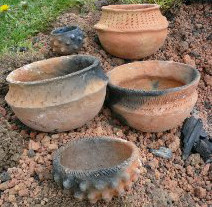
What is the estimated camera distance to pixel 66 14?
4406 millimetres

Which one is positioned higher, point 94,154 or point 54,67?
point 54,67

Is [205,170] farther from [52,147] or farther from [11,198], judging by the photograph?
[11,198]

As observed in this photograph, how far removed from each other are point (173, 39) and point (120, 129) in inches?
63.3

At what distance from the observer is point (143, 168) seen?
292 cm

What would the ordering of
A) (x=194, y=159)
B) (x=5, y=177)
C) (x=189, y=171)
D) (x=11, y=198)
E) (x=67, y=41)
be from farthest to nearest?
(x=67, y=41) → (x=194, y=159) → (x=189, y=171) → (x=5, y=177) → (x=11, y=198)

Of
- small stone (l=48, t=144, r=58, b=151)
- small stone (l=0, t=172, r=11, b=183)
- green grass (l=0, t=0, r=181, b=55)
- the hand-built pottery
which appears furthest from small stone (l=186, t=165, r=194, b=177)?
green grass (l=0, t=0, r=181, b=55)

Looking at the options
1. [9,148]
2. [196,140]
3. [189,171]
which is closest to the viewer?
[9,148]

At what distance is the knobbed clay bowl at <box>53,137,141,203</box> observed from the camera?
2.29 m

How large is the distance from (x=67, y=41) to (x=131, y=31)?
0.62m

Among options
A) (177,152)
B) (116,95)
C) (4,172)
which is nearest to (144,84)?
(116,95)

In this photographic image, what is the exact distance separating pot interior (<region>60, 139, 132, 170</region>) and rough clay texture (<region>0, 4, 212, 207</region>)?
7.0 inches

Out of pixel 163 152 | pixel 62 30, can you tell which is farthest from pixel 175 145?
pixel 62 30

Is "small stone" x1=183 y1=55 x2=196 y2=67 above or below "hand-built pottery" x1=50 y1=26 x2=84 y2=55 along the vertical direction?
below

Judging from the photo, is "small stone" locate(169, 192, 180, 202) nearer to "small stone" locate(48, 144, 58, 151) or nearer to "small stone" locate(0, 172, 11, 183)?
"small stone" locate(48, 144, 58, 151)
